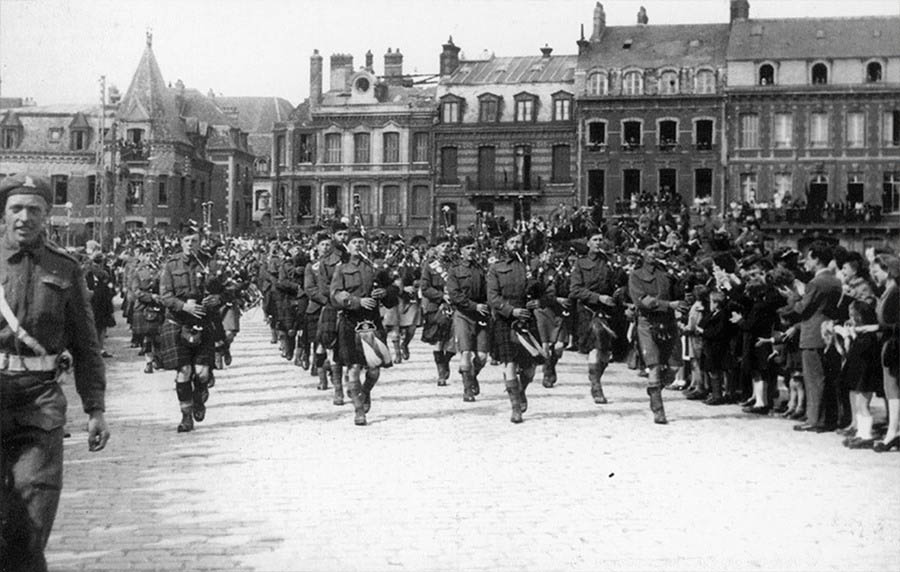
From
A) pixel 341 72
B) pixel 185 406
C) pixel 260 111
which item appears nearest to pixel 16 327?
pixel 185 406

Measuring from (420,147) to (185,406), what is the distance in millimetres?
43483

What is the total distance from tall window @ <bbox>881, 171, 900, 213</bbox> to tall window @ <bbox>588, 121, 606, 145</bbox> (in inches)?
482

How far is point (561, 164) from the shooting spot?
52031 millimetres

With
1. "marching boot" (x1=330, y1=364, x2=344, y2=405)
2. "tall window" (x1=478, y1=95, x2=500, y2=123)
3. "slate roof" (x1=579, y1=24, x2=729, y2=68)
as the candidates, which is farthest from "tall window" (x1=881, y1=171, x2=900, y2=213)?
"marching boot" (x1=330, y1=364, x2=344, y2=405)

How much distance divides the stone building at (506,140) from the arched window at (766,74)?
8.50m

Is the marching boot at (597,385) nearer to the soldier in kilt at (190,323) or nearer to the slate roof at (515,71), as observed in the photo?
the soldier in kilt at (190,323)

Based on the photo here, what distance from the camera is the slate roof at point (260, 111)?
61875 mm

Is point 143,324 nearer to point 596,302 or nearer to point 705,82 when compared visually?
point 596,302

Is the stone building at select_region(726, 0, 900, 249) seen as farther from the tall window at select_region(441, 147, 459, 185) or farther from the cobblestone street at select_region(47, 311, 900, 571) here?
the cobblestone street at select_region(47, 311, 900, 571)

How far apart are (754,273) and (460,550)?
8148 mm

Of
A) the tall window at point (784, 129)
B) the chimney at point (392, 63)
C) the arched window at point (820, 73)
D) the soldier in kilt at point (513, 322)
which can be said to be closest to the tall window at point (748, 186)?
the tall window at point (784, 129)

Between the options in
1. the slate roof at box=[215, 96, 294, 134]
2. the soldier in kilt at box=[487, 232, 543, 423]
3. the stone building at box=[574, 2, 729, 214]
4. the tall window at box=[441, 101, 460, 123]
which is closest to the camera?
the soldier in kilt at box=[487, 232, 543, 423]

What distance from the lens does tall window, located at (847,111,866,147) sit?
1855 inches

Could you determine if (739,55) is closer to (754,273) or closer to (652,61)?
(652,61)
